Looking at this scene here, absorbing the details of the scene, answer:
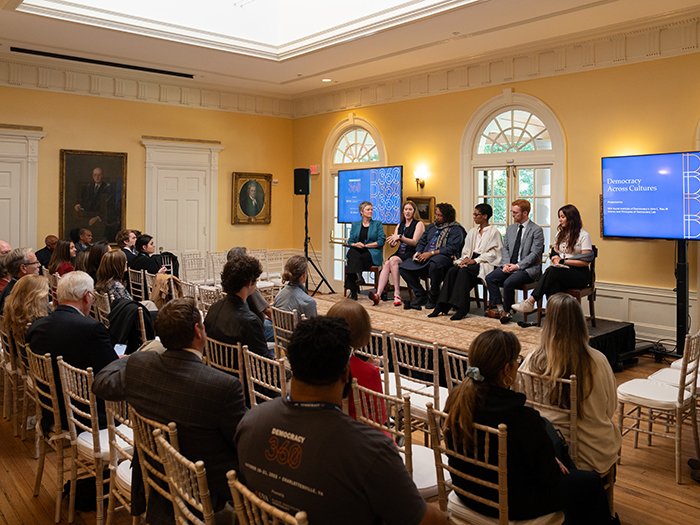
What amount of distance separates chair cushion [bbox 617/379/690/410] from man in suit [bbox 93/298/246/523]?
2731mm

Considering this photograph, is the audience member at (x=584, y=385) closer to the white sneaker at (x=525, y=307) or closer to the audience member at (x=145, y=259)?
→ the white sneaker at (x=525, y=307)

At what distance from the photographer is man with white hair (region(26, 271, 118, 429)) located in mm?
3408

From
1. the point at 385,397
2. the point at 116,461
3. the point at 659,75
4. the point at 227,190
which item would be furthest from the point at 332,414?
the point at 227,190

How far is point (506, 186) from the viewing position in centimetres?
883

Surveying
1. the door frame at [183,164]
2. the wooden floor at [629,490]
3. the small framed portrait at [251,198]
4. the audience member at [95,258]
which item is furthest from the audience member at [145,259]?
the small framed portrait at [251,198]

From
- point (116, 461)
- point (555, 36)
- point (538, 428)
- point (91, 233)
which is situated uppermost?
point (555, 36)

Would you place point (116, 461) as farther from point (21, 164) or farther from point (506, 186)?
point (21, 164)

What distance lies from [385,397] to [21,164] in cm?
880

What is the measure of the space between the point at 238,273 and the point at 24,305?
1.35 meters

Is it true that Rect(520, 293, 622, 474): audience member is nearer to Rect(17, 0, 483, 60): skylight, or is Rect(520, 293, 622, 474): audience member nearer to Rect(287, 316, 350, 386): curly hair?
Rect(287, 316, 350, 386): curly hair

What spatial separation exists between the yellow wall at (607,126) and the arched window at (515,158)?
0.44 feet

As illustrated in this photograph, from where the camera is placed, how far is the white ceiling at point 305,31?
693 cm

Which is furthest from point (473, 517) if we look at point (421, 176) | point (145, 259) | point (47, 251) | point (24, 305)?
point (47, 251)

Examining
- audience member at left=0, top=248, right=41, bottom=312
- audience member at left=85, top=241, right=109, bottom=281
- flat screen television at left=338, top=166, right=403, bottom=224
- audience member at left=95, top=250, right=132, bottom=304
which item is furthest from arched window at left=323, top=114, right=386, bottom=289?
audience member at left=0, top=248, right=41, bottom=312
